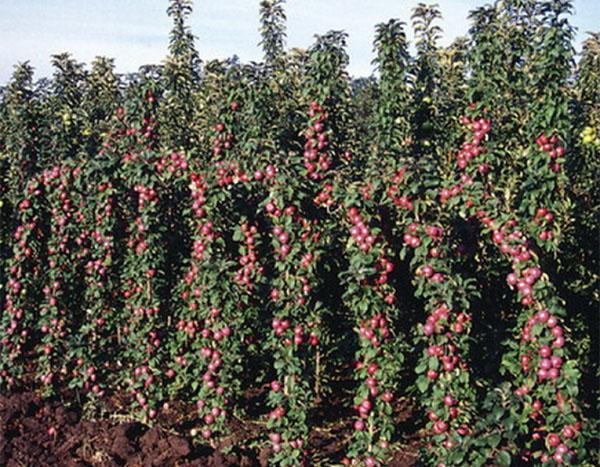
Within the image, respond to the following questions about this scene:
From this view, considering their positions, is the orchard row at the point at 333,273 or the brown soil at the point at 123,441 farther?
the brown soil at the point at 123,441

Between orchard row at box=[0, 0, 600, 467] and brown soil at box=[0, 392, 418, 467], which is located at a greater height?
orchard row at box=[0, 0, 600, 467]

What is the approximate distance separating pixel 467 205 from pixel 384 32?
372cm

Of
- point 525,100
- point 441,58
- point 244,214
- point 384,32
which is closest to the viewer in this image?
point 244,214

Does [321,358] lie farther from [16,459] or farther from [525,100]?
[525,100]

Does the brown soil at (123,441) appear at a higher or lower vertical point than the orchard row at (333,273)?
lower

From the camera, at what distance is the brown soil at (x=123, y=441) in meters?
4.46

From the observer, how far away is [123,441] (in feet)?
15.1

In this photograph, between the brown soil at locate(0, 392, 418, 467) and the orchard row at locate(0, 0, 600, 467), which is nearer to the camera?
the orchard row at locate(0, 0, 600, 467)

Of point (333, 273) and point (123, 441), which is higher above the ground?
point (333, 273)

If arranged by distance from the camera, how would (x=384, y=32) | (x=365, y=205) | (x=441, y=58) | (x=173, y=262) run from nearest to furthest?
1. (x=365, y=205)
2. (x=173, y=262)
3. (x=384, y=32)
4. (x=441, y=58)

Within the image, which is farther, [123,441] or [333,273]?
[333,273]

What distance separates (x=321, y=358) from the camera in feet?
18.0

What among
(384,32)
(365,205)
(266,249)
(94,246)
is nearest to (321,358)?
(266,249)

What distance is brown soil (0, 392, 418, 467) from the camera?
175 inches
